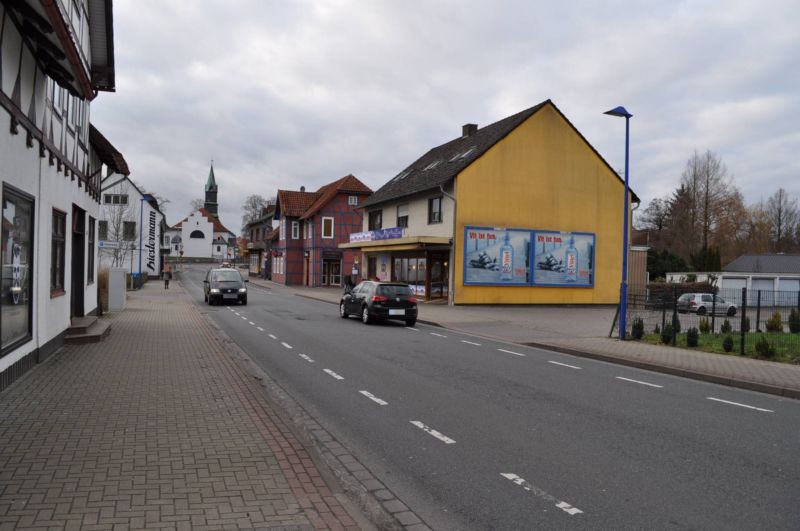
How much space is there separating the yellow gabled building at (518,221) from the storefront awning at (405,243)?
71 millimetres

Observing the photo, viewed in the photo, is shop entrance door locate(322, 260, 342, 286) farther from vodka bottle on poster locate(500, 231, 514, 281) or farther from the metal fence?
the metal fence

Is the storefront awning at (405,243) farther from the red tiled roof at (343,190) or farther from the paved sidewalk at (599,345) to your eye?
the red tiled roof at (343,190)

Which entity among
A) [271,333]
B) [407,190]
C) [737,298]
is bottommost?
[271,333]

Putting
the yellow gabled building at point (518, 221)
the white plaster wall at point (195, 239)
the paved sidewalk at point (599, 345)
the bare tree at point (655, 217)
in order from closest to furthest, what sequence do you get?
1. the paved sidewalk at point (599, 345)
2. the yellow gabled building at point (518, 221)
3. the bare tree at point (655, 217)
4. the white plaster wall at point (195, 239)

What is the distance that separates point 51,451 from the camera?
5102 mm

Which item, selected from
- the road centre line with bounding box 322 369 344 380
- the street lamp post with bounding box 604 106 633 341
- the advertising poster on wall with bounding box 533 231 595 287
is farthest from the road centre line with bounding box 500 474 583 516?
the advertising poster on wall with bounding box 533 231 595 287

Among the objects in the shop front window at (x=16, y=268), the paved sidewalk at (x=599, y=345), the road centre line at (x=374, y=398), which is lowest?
the paved sidewalk at (x=599, y=345)

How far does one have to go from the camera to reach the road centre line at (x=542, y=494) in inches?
175

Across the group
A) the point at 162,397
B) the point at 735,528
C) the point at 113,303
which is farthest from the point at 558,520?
the point at 113,303

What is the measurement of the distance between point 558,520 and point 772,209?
7913 cm

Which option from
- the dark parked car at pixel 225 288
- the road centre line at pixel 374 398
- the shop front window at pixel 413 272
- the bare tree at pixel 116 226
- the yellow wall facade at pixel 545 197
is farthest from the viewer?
the bare tree at pixel 116 226

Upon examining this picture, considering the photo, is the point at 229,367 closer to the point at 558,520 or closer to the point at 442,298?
the point at 558,520

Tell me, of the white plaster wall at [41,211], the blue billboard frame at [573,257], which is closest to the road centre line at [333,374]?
the white plaster wall at [41,211]

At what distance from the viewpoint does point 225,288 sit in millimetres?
26359
